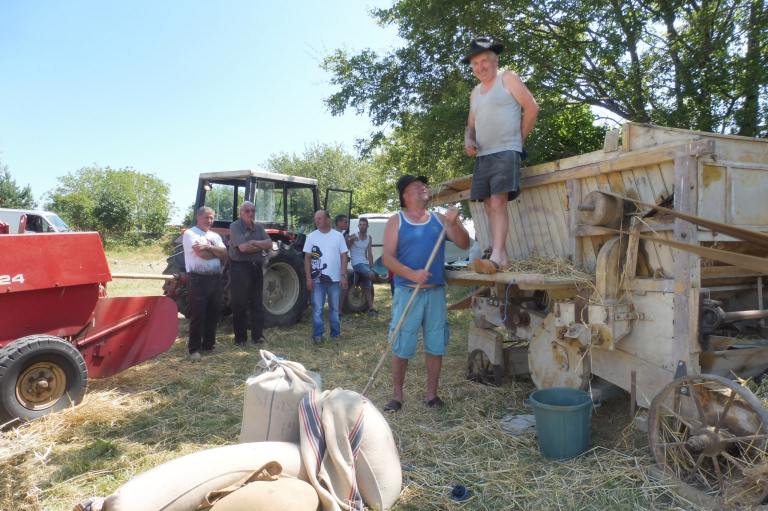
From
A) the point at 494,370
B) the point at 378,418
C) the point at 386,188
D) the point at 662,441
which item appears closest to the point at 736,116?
the point at 494,370

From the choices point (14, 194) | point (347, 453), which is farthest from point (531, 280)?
point (14, 194)

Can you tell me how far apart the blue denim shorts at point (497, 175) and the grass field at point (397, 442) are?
1.76 metres

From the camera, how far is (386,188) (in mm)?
23344

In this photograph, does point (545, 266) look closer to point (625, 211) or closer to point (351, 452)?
point (625, 211)

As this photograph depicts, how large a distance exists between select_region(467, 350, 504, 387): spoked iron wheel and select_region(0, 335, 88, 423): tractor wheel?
3.44 m

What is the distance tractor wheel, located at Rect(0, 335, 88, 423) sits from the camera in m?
3.58

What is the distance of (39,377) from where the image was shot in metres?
3.84

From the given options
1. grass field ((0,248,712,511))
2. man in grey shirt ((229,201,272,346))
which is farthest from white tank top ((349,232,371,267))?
grass field ((0,248,712,511))

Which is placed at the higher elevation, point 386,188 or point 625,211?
point 386,188

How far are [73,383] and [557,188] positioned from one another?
164 inches

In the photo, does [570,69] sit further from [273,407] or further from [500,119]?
[273,407]

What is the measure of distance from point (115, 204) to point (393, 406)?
28.0 m

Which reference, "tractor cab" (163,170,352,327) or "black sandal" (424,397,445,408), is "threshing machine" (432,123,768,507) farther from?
"tractor cab" (163,170,352,327)

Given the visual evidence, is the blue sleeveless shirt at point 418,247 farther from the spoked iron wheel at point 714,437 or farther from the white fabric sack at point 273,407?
the spoked iron wheel at point 714,437
